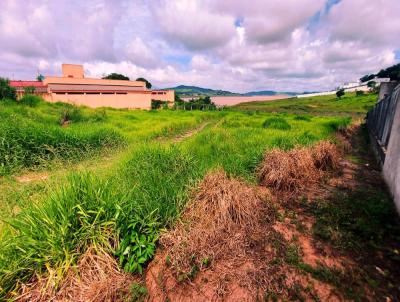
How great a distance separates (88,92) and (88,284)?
115 ft

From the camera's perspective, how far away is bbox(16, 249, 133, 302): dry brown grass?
2078mm

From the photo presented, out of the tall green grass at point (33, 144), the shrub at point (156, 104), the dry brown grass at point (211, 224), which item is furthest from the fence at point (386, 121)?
the shrub at point (156, 104)

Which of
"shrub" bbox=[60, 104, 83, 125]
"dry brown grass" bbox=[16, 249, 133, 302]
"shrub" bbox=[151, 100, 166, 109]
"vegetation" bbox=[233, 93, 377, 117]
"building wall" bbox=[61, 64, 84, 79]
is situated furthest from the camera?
"building wall" bbox=[61, 64, 84, 79]

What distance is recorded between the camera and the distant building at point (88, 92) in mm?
29591

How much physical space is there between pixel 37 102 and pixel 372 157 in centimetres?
2602

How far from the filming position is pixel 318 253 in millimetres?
2855

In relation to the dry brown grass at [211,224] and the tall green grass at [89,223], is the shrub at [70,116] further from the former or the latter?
the dry brown grass at [211,224]

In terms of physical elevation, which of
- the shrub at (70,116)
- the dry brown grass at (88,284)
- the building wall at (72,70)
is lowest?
the dry brown grass at (88,284)

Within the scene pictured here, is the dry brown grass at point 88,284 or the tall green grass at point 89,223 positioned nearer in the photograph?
the dry brown grass at point 88,284

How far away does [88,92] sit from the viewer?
103ft

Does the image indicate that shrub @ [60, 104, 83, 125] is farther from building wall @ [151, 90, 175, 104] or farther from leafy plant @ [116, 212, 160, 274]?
building wall @ [151, 90, 175, 104]

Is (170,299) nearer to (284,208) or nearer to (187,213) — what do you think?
(187,213)

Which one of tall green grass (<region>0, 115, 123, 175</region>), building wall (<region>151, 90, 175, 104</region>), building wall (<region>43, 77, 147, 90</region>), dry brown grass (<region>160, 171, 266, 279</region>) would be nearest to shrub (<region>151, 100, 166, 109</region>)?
building wall (<region>151, 90, 175, 104</region>)

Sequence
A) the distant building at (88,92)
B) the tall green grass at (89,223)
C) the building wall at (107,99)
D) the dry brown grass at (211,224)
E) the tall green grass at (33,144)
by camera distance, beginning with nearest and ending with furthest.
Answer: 1. the tall green grass at (89,223)
2. the dry brown grass at (211,224)
3. the tall green grass at (33,144)
4. the building wall at (107,99)
5. the distant building at (88,92)
